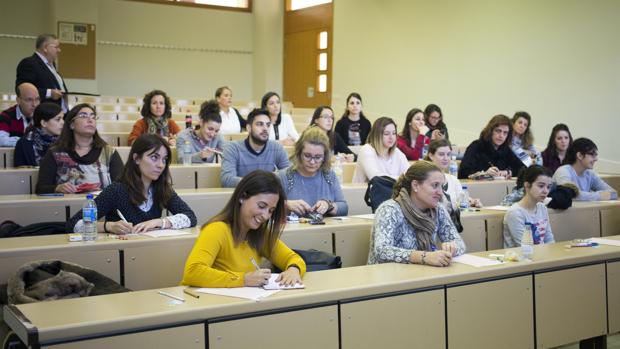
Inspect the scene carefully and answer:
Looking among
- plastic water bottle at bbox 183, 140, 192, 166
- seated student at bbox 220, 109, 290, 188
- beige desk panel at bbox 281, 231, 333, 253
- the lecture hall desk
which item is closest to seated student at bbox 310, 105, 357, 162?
plastic water bottle at bbox 183, 140, 192, 166

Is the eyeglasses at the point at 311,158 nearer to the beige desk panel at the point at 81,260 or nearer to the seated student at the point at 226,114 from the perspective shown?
the beige desk panel at the point at 81,260

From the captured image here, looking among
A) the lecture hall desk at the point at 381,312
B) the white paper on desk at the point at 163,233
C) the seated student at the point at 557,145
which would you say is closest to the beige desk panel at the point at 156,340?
the lecture hall desk at the point at 381,312

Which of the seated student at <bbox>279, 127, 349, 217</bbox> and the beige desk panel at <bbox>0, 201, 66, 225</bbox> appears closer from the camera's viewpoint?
the beige desk panel at <bbox>0, 201, 66, 225</bbox>

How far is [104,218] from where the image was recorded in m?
3.49

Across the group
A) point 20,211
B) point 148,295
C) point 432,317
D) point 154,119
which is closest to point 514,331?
point 432,317

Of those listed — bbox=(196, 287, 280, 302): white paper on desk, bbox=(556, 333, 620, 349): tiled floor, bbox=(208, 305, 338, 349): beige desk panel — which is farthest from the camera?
bbox=(556, 333, 620, 349): tiled floor

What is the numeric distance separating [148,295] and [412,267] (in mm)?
1161

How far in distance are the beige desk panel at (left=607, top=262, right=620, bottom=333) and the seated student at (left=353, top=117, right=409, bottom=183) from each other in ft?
6.95

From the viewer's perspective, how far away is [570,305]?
3.20 metres

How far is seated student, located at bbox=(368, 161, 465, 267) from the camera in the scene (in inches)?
128

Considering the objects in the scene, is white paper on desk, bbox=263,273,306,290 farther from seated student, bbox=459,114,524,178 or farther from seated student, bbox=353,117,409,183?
seated student, bbox=459,114,524,178

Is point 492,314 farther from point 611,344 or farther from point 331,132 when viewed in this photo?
point 331,132

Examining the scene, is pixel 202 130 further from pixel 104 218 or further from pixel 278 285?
pixel 278 285

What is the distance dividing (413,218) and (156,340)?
1.55m
